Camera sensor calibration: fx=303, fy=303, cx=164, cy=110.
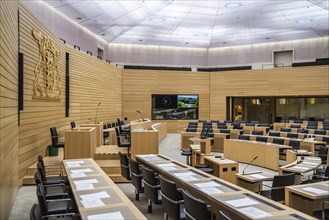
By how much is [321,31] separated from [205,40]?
6614mm

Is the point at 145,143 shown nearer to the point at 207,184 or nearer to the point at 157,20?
the point at 207,184

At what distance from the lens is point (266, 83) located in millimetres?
18047

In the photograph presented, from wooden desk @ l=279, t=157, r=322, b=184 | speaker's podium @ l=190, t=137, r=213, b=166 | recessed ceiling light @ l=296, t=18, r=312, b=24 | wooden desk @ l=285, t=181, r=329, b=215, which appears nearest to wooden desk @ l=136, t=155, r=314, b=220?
wooden desk @ l=285, t=181, r=329, b=215

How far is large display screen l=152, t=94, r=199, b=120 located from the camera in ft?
61.7

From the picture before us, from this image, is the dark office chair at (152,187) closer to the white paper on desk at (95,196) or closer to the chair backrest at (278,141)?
the white paper on desk at (95,196)

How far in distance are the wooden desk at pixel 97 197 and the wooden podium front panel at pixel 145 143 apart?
10.0 feet

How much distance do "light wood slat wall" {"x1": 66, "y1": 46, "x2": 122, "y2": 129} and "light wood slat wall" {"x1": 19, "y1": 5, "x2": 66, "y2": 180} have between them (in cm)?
223

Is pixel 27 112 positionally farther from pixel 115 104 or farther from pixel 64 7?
pixel 115 104

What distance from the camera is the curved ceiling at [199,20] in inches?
498

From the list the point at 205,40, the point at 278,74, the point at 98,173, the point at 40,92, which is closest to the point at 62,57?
the point at 40,92

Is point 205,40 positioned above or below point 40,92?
above

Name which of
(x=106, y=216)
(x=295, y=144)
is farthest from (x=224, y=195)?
(x=295, y=144)

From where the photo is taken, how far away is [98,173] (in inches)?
173

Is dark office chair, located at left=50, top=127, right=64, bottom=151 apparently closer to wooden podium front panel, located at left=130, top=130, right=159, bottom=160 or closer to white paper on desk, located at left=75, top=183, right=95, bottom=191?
wooden podium front panel, located at left=130, top=130, right=159, bottom=160
